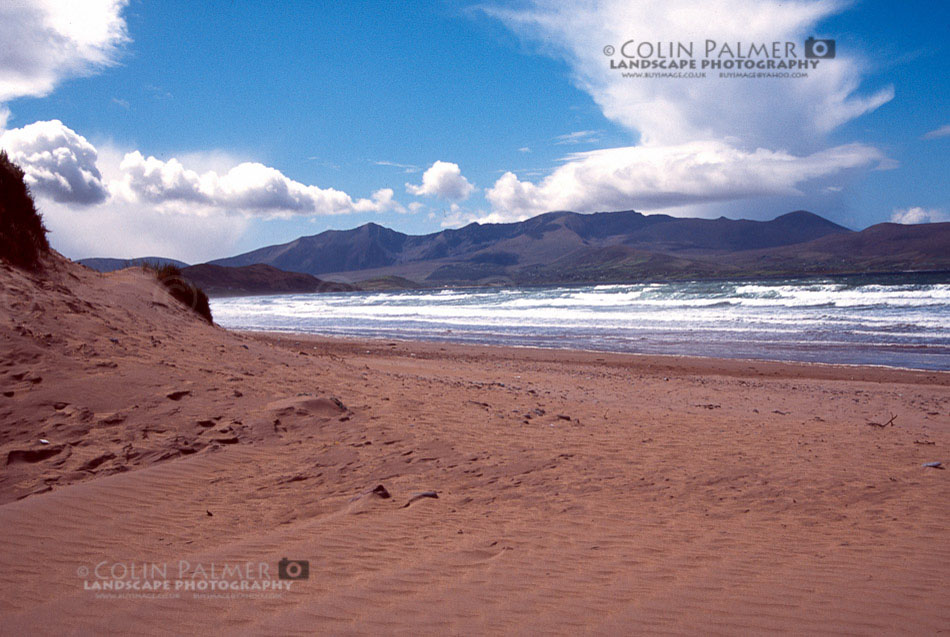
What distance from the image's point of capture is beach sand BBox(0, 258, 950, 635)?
293 centimetres

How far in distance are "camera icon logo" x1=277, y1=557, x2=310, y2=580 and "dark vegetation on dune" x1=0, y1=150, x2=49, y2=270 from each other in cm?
783

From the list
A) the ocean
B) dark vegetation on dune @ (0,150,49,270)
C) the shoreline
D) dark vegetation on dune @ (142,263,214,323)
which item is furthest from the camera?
the ocean

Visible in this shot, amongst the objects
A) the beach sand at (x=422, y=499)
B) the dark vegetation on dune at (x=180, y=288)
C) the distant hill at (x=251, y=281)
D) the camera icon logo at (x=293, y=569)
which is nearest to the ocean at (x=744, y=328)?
the beach sand at (x=422, y=499)

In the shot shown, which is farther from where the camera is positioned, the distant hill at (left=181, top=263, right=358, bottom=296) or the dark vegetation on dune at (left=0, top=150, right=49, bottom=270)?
the distant hill at (left=181, top=263, right=358, bottom=296)

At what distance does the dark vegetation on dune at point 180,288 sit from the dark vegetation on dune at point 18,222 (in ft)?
10.5

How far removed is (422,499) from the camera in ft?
15.2

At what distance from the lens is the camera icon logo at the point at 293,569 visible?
129 inches

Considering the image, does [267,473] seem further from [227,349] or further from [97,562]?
[227,349]

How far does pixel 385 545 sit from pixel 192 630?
1281 mm

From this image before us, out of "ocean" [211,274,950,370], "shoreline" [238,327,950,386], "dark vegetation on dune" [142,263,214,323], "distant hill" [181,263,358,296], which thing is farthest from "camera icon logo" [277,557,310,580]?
"distant hill" [181,263,358,296]

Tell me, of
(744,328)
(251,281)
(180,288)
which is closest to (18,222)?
(180,288)

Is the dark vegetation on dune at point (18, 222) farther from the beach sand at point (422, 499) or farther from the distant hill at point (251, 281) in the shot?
the distant hill at point (251, 281)

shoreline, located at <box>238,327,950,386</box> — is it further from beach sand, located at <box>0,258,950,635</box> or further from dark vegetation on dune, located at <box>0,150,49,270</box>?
dark vegetation on dune, located at <box>0,150,49,270</box>

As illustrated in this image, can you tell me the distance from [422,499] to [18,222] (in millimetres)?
8446
